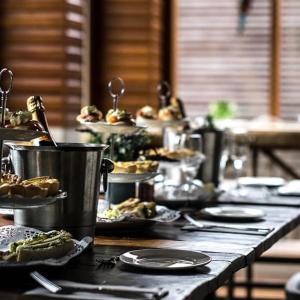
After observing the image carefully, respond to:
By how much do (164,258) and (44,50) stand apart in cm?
333

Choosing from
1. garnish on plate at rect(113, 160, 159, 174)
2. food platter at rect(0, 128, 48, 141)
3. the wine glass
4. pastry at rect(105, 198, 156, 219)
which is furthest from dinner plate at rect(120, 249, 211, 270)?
the wine glass

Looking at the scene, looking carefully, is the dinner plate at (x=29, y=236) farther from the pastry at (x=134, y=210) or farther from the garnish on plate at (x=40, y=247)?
the pastry at (x=134, y=210)

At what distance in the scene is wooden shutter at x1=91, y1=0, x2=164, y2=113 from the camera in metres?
5.71

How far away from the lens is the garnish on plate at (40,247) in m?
1.69

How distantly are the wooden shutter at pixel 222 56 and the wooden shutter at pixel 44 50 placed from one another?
1.22 m

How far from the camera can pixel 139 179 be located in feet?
7.84

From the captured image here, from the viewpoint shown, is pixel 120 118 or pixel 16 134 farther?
pixel 120 118

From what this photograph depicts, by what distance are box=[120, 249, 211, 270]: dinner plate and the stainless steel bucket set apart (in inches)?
8.5

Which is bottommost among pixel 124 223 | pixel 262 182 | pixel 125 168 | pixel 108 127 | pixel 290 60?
pixel 262 182

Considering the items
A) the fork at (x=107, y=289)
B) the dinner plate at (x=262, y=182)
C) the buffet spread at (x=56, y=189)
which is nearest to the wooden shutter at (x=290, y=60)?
the dinner plate at (x=262, y=182)

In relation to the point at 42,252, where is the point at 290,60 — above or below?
above

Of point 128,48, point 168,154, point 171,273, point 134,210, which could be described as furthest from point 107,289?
point 128,48

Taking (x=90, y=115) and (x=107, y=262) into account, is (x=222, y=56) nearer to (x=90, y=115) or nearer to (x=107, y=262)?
(x=90, y=115)

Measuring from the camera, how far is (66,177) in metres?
1.99
